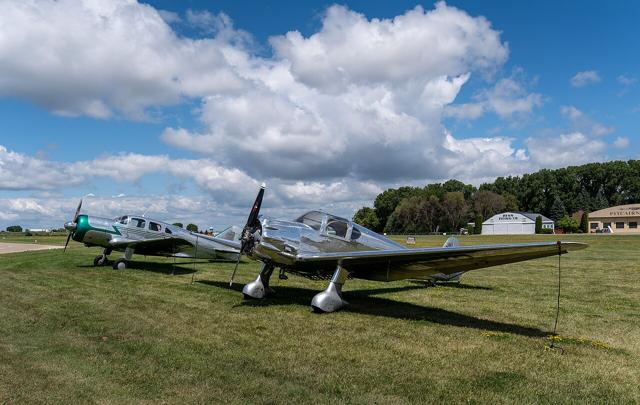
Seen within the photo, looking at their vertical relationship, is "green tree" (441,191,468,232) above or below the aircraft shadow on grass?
above

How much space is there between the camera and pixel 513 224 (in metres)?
98.5

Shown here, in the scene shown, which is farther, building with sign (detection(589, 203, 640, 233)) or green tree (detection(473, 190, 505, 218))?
green tree (detection(473, 190, 505, 218))

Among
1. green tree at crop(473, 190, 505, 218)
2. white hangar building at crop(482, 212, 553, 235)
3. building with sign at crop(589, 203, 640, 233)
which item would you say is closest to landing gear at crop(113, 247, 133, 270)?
white hangar building at crop(482, 212, 553, 235)

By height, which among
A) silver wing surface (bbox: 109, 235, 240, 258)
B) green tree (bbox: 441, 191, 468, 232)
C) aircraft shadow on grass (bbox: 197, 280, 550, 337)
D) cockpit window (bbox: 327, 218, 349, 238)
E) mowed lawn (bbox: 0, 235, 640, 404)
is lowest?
mowed lawn (bbox: 0, 235, 640, 404)

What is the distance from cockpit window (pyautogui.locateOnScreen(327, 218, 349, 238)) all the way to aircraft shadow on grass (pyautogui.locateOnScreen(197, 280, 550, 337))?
1.71 metres

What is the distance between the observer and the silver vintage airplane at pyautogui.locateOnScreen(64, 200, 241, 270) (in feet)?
64.8

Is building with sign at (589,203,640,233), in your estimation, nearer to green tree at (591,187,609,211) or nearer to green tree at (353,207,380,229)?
green tree at (591,187,609,211)

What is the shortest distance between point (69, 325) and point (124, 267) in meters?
11.5

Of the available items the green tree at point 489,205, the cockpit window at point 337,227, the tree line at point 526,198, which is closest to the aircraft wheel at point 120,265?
the cockpit window at point 337,227

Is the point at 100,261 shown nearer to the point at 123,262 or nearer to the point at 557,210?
the point at 123,262

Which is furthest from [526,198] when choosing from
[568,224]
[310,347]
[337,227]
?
[310,347]

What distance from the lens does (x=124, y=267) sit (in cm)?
1909

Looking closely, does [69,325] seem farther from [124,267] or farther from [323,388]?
[124,267]

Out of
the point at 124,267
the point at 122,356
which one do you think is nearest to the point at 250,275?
the point at 124,267
